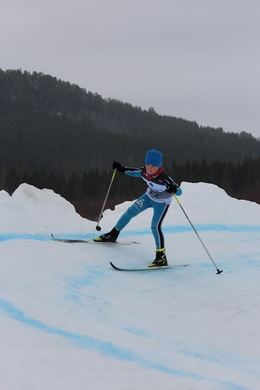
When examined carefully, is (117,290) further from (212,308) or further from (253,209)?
(253,209)

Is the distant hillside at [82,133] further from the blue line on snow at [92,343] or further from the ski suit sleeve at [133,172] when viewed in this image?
the blue line on snow at [92,343]

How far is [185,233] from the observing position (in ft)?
35.4

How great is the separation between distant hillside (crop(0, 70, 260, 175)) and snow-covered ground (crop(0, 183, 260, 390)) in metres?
98.8

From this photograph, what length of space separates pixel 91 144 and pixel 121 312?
14032 cm

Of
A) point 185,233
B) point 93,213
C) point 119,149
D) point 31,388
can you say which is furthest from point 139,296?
point 119,149

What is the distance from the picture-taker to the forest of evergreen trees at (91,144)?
3319 inches

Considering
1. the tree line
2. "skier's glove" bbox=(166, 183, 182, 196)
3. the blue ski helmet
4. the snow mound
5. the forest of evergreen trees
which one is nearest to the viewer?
"skier's glove" bbox=(166, 183, 182, 196)

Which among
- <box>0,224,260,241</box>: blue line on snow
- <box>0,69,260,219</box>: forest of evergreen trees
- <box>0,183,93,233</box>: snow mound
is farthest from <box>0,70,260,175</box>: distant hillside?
<box>0,224,260,241</box>: blue line on snow

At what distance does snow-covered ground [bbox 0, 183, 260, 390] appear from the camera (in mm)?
4410

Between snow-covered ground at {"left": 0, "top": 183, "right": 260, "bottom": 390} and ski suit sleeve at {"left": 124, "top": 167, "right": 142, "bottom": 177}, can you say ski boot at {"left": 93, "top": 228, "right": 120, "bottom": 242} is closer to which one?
snow-covered ground at {"left": 0, "top": 183, "right": 260, "bottom": 390}

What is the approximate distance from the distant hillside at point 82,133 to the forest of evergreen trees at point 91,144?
0.75ft

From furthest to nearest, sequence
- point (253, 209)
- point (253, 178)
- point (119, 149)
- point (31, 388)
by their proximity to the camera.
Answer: point (119, 149) → point (253, 178) → point (253, 209) → point (31, 388)

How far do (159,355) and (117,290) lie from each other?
2.02m

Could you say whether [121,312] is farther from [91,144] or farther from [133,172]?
[91,144]
